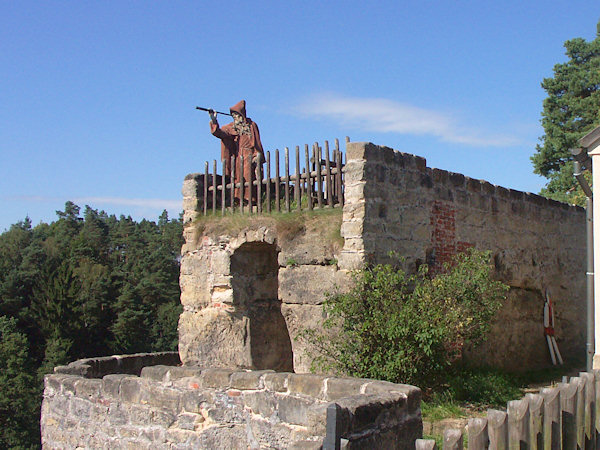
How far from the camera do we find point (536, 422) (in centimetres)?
376

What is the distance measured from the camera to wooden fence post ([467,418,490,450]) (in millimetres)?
3312

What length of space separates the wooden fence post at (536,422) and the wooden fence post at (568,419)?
12.6 inches

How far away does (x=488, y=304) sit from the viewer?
7910 mm

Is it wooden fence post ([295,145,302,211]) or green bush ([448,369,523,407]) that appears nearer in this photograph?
green bush ([448,369,523,407])

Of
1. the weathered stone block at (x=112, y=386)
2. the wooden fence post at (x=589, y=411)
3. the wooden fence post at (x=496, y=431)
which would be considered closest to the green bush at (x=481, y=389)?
the wooden fence post at (x=589, y=411)

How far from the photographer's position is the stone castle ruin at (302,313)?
190 inches

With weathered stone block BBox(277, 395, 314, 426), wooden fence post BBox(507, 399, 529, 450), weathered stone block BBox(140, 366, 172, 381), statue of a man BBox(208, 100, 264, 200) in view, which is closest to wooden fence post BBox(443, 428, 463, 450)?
wooden fence post BBox(507, 399, 529, 450)

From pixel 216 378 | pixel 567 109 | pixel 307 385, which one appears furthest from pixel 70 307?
pixel 307 385

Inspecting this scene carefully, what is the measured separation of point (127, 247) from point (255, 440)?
55.3 m

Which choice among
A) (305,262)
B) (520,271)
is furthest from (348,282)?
(520,271)

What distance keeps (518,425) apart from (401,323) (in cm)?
371

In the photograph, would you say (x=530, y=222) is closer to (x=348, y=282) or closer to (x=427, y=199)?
(x=427, y=199)

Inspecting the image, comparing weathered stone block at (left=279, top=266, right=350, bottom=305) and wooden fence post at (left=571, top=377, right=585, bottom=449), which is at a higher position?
weathered stone block at (left=279, top=266, right=350, bottom=305)

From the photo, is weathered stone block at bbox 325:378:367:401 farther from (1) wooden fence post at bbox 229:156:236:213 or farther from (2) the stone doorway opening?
(1) wooden fence post at bbox 229:156:236:213
